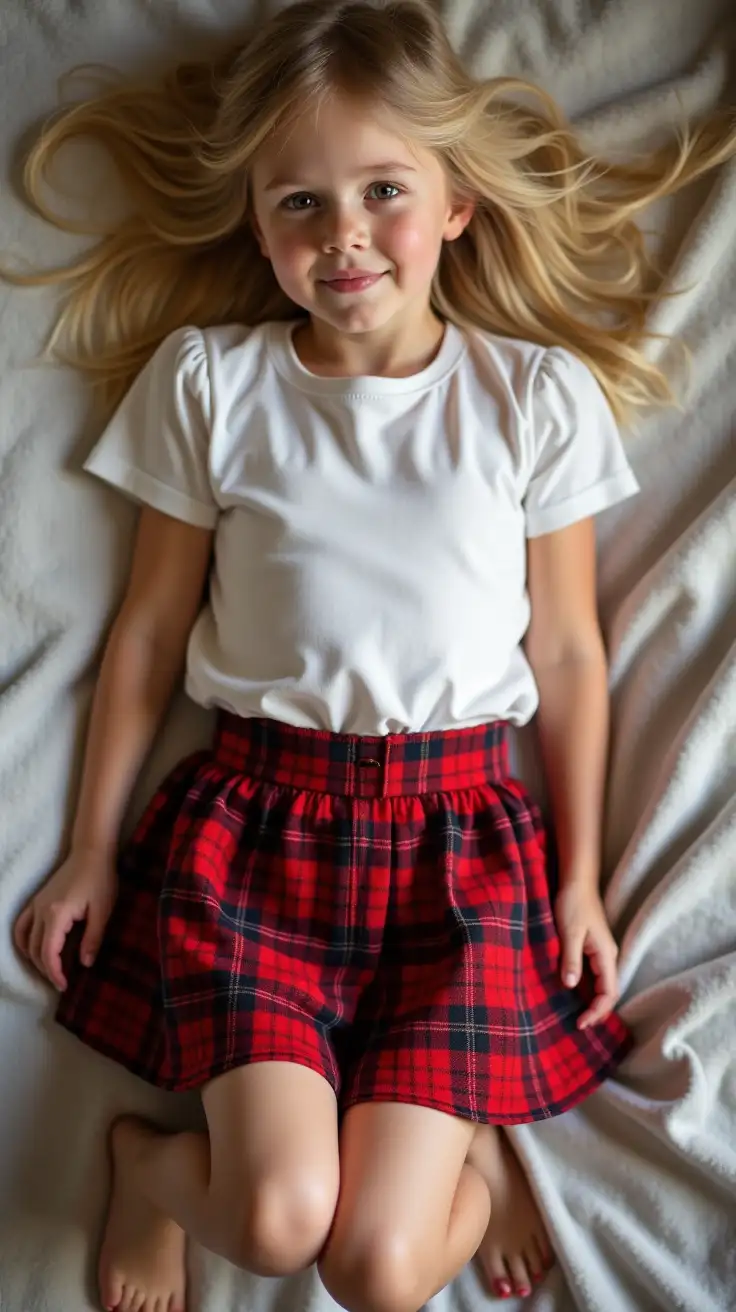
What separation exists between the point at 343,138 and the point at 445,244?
0.67 feet

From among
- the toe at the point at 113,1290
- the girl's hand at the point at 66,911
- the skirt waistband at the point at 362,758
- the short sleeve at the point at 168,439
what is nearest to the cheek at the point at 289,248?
the short sleeve at the point at 168,439

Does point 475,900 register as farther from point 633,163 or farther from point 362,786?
point 633,163

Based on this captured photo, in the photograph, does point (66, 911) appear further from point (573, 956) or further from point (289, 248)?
point (289, 248)

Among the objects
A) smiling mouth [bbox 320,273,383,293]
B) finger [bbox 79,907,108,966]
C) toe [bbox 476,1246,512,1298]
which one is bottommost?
toe [bbox 476,1246,512,1298]

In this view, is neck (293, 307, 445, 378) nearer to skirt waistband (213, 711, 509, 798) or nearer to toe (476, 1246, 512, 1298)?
skirt waistband (213, 711, 509, 798)

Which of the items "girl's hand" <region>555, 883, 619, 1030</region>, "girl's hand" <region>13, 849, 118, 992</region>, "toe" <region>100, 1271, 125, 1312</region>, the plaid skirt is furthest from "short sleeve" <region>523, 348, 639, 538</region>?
"toe" <region>100, 1271, 125, 1312</region>

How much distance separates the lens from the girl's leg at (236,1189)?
99 cm

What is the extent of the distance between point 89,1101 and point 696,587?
726 millimetres

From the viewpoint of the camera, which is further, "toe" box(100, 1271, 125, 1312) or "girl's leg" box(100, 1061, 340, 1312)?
"toe" box(100, 1271, 125, 1312)

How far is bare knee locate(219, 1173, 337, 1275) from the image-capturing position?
0.98 m

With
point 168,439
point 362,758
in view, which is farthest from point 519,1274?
point 168,439

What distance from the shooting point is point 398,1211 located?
0.99 m

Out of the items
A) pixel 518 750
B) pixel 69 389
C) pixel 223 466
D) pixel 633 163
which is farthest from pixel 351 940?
pixel 633 163

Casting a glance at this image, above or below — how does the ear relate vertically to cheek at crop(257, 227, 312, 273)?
above
